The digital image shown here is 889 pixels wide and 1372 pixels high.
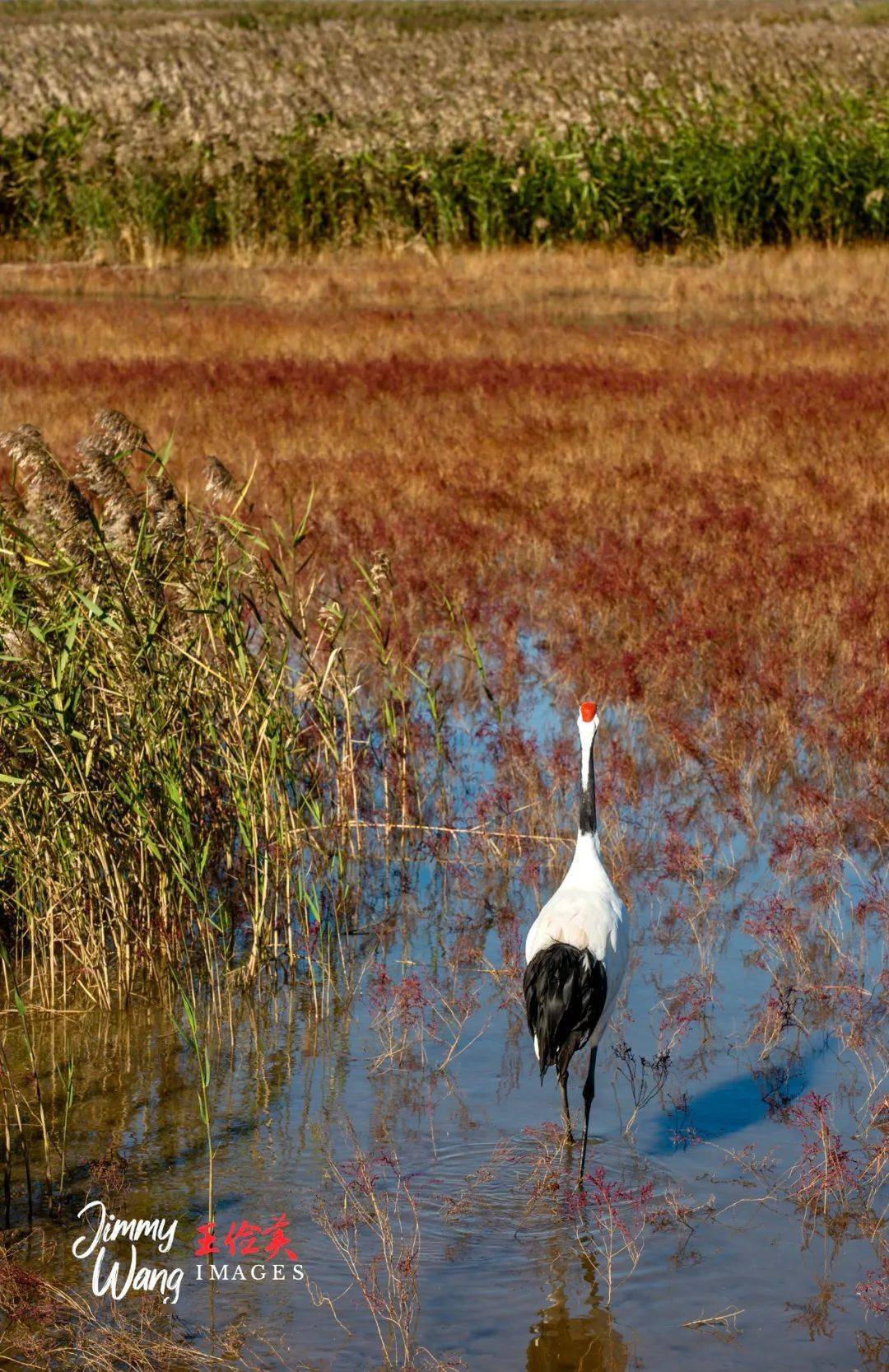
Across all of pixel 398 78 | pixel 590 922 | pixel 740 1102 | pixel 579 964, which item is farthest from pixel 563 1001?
pixel 398 78

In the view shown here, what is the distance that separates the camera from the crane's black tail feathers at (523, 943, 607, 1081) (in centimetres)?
433

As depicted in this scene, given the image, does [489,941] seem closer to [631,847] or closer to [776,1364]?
[631,847]

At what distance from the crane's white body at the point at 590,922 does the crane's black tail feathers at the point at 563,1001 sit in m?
0.05

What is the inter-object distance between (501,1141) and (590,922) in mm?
611

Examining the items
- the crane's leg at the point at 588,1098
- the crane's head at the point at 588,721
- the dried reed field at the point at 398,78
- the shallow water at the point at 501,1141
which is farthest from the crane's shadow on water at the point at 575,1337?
the dried reed field at the point at 398,78

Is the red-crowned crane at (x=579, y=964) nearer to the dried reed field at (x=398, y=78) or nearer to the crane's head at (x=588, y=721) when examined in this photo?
the crane's head at (x=588, y=721)

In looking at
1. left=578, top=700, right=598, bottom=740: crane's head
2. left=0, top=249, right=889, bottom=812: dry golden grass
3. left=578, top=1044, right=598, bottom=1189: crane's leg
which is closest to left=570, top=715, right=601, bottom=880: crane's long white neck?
left=578, top=700, right=598, bottom=740: crane's head

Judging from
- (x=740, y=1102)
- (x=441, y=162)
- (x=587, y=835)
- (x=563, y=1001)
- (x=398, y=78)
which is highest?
(x=398, y=78)

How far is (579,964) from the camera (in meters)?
4.38

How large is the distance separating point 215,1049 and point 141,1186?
0.82 m

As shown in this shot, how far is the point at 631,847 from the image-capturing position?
6.41m

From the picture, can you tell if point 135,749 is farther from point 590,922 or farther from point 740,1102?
point 740,1102

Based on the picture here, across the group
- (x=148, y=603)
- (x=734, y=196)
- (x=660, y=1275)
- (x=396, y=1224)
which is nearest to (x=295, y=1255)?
(x=396, y=1224)

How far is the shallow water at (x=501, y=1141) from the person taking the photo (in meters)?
3.75
